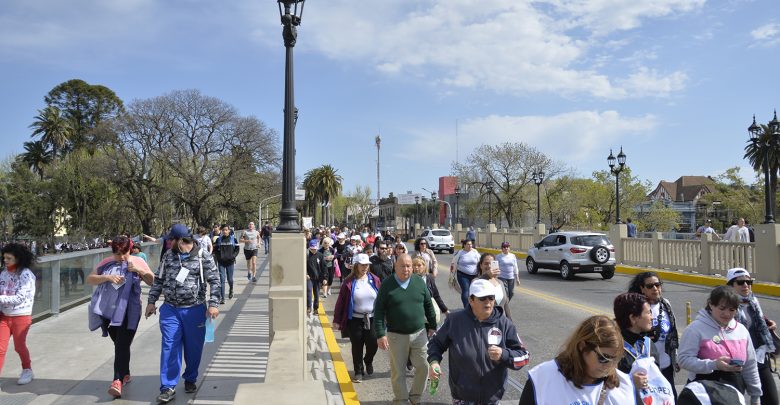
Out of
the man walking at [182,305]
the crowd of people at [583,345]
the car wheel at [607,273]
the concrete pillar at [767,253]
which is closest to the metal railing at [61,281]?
the man walking at [182,305]

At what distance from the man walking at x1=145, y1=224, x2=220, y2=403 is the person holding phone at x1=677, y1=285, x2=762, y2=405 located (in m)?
4.36

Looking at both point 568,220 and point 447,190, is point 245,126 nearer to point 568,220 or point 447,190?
point 568,220

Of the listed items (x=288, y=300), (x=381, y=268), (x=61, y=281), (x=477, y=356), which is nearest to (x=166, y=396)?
(x=288, y=300)

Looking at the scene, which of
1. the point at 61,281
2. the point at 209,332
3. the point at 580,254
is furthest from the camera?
the point at 580,254

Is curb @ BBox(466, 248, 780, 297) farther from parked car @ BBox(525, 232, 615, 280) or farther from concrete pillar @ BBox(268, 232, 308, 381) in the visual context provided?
concrete pillar @ BBox(268, 232, 308, 381)

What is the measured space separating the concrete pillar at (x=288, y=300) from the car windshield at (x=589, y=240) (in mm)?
13863

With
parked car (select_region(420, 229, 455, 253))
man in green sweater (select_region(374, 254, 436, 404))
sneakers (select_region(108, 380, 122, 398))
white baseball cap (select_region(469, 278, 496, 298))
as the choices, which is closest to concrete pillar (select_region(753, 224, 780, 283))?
man in green sweater (select_region(374, 254, 436, 404))

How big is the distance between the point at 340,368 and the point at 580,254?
13.3 metres

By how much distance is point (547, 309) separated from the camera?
12.2 meters

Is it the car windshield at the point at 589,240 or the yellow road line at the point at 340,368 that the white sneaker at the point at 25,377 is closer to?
the yellow road line at the point at 340,368

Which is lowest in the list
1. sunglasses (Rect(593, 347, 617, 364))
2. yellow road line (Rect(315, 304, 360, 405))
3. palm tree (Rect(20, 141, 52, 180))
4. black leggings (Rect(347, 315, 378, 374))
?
yellow road line (Rect(315, 304, 360, 405))

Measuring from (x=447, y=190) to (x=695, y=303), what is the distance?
95569 millimetres

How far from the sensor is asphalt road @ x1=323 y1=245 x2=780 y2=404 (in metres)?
6.56

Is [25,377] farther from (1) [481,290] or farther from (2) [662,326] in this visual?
(2) [662,326]
